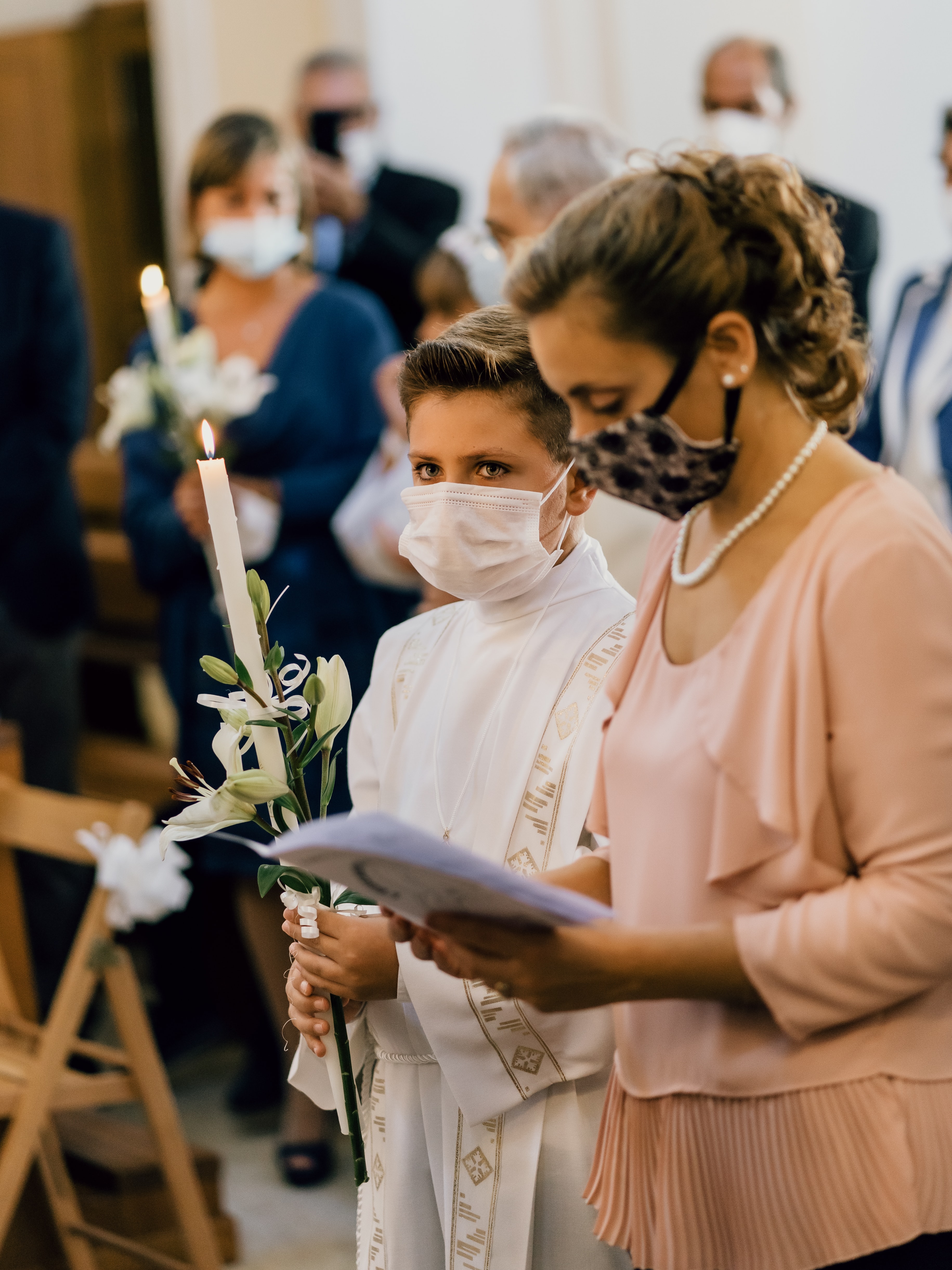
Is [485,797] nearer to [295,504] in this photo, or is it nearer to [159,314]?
[159,314]

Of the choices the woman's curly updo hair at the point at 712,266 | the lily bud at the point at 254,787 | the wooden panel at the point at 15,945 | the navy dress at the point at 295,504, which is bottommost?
the wooden panel at the point at 15,945

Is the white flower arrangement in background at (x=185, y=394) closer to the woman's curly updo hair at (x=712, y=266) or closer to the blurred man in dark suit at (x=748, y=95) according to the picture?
the blurred man in dark suit at (x=748, y=95)

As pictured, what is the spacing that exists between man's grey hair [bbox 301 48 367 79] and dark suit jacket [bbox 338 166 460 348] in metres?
0.52

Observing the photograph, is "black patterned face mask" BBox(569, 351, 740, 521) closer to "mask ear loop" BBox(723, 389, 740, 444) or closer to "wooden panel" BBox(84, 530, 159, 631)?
"mask ear loop" BBox(723, 389, 740, 444)

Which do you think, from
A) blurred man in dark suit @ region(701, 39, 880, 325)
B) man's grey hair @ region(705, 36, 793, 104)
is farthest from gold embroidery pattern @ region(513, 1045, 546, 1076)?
man's grey hair @ region(705, 36, 793, 104)

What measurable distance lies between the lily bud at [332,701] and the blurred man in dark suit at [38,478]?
2.83m

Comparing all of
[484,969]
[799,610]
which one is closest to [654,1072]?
[484,969]

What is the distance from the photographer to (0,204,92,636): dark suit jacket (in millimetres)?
4168

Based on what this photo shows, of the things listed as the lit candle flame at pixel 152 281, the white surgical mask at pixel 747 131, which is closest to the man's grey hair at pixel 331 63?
the white surgical mask at pixel 747 131

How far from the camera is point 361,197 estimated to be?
477 centimetres

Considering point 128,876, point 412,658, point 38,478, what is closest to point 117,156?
point 38,478

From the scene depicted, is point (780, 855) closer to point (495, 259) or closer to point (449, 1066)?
point (449, 1066)

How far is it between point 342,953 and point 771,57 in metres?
3.16

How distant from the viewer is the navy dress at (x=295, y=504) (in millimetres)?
3637
